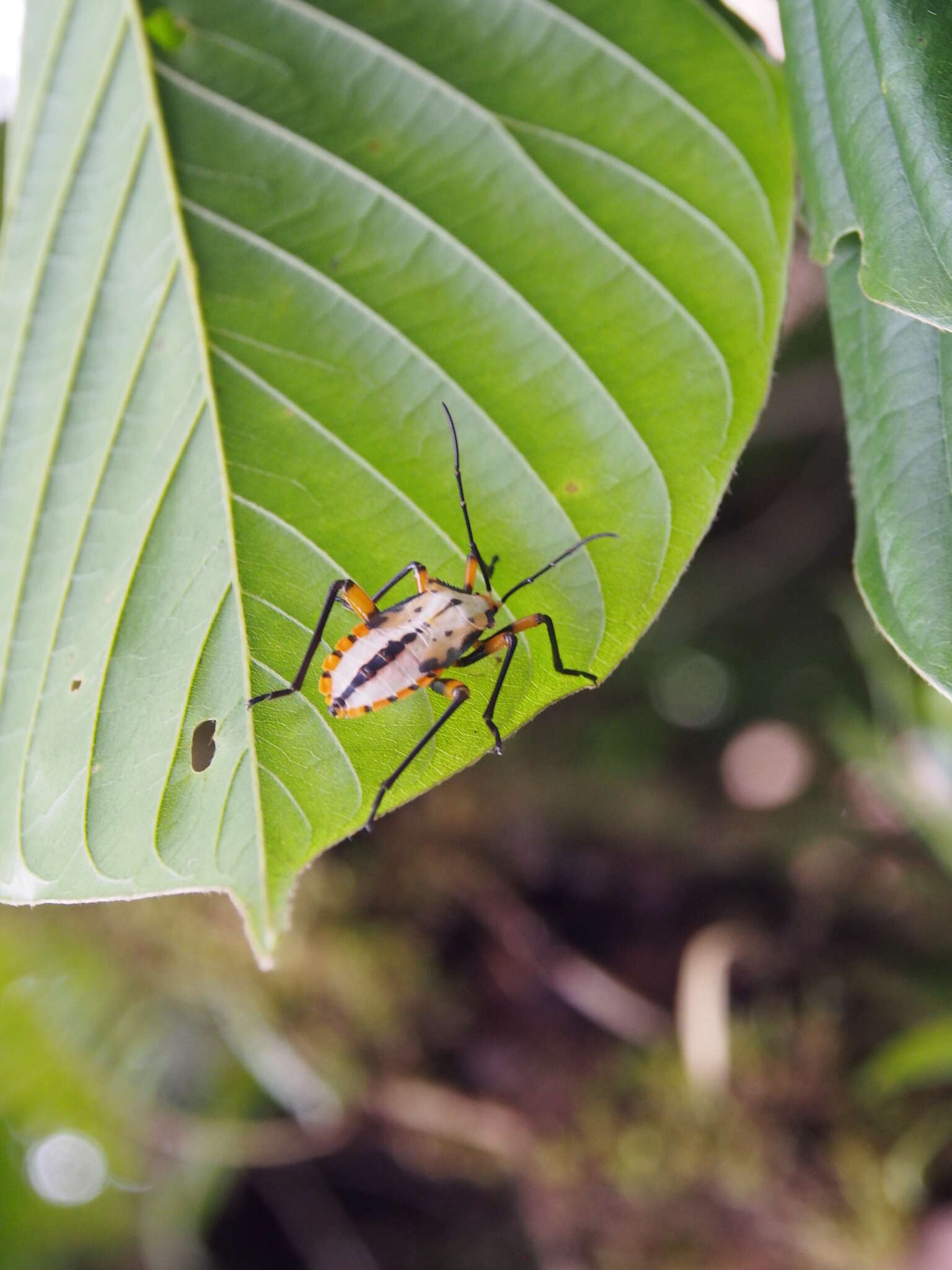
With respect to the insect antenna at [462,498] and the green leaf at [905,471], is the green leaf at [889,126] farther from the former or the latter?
the insect antenna at [462,498]

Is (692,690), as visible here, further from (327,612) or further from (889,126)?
(889,126)

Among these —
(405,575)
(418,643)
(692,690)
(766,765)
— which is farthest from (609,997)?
(405,575)

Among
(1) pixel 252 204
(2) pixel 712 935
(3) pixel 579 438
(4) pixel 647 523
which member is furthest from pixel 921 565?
(2) pixel 712 935

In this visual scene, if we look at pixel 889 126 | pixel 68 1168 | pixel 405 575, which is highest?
pixel 889 126

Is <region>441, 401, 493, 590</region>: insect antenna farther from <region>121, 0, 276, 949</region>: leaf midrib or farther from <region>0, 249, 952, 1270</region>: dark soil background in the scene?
<region>0, 249, 952, 1270</region>: dark soil background

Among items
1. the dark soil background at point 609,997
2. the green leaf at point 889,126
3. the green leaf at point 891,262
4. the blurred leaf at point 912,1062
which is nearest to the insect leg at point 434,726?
the green leaf at point 891,262

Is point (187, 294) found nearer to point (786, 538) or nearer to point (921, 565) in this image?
point (921, 565)
